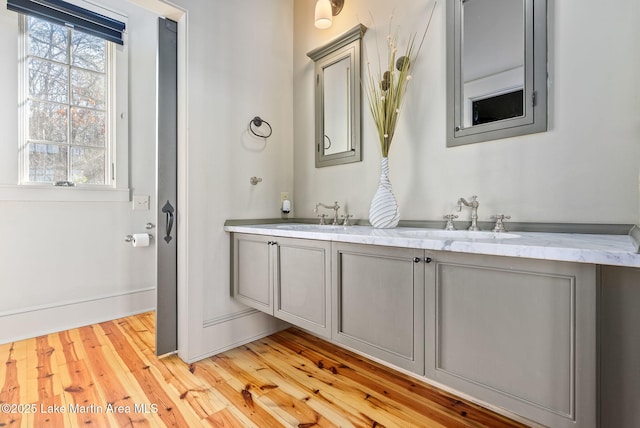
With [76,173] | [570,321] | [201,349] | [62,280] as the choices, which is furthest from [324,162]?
[62,280]

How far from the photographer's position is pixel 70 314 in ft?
7.81

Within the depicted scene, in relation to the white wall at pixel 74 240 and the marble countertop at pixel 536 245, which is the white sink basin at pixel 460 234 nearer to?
the marble countertop at pixel 536 245

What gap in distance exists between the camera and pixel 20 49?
2213 mm

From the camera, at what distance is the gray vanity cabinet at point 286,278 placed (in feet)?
4.83

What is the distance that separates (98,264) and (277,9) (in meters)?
2.64

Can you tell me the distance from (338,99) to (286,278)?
1.36 metres

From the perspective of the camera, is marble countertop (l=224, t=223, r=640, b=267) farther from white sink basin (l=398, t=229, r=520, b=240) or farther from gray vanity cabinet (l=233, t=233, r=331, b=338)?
gray vanity cabinet (l=233, t=233, r=331, b=338)

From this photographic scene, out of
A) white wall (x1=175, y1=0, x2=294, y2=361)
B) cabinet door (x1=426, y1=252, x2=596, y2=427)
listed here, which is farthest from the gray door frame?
cabinet door (x1=426, y1=252, x2=596, y2=427)

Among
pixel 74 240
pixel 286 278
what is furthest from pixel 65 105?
pixel 286 278

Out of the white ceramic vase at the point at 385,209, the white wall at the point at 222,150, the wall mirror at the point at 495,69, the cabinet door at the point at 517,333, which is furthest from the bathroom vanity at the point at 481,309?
the white wall at the point at 222,150

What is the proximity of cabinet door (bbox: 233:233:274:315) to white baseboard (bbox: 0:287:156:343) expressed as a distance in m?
1.36

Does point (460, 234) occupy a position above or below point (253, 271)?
above

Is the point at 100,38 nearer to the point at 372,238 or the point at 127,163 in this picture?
the point at 127,163

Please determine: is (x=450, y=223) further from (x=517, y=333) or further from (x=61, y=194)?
(x=61, y=194)
